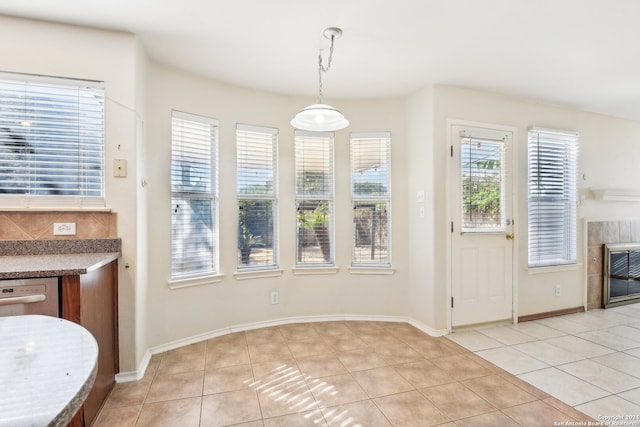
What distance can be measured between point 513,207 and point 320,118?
2.57m

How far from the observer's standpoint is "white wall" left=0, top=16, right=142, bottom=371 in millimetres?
2227

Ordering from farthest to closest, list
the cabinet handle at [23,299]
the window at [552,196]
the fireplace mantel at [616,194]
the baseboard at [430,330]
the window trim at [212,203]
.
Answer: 1. the fireplace mantel at [616,194]
2. the window at [552,196]
3. the baseboard at [430,330]
4. the window trim at [212,203]
5. the cabinet handle at [23,299]

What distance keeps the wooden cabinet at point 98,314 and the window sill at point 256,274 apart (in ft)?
3.86

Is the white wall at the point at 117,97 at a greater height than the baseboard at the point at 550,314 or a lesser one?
greater

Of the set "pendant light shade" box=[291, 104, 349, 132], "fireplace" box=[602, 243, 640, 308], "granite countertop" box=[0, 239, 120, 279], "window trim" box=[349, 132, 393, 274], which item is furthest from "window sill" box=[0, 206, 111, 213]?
"fireplace" box=[602, 243, 640, 308]

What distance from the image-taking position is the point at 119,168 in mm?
2312

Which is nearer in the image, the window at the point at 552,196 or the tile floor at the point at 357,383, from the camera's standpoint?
the tile floor at the point at 357,383

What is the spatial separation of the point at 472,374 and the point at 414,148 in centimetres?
225

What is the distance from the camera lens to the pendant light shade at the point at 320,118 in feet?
7.19

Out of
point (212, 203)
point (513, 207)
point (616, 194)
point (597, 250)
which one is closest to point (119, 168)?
point (212, 203)

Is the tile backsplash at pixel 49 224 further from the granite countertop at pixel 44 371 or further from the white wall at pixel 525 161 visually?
the white wall at pixel 525 161

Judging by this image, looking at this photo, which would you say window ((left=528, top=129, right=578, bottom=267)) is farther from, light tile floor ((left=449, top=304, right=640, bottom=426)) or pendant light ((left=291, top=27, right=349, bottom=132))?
pendant light ((left=291, top=27, right=349, bottom=132))

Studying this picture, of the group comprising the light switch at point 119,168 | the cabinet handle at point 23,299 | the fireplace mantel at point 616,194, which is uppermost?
the light switch at point 119,168

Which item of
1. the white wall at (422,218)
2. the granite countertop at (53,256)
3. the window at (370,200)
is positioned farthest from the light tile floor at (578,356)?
the granite countertop at (53,256)
